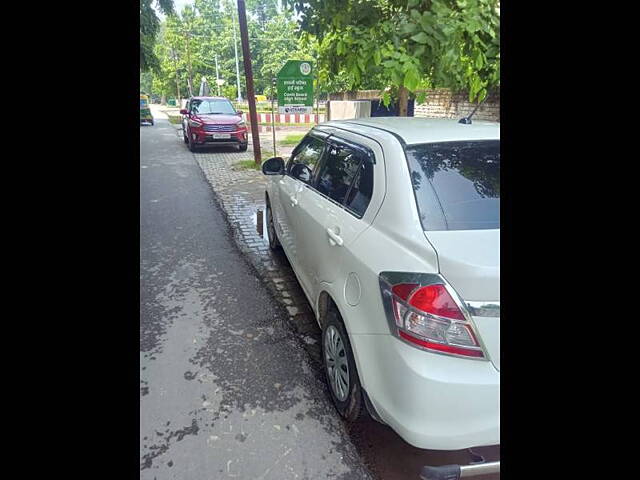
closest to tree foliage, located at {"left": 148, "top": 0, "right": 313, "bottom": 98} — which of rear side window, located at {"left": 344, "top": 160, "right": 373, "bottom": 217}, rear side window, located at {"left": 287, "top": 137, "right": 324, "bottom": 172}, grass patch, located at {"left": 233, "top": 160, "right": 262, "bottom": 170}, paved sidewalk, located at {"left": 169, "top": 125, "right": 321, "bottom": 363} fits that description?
grass patch, located at {"left": 233, "top": 160, "right": 262, "bottom": 170}

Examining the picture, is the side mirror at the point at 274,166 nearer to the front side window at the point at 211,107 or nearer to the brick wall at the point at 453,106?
the brick wall at the point at 453,106

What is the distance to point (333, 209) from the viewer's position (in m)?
2.77

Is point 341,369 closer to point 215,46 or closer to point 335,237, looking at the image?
point 335,237

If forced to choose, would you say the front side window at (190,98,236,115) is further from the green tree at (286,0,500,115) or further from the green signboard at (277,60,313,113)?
the green tree at (286,0,500,115)

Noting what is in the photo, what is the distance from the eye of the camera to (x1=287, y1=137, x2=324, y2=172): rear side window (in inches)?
140

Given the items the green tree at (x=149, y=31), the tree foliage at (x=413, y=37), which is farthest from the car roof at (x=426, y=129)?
the green tree at (x=149, y=31)

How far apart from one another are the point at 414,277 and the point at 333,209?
1.10 meters

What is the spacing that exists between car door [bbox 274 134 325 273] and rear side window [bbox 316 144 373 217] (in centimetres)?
33

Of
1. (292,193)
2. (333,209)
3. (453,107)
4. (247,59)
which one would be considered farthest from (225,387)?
(247,59)

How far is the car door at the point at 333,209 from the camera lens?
2422mm

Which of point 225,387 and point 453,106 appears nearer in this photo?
point 225,387
